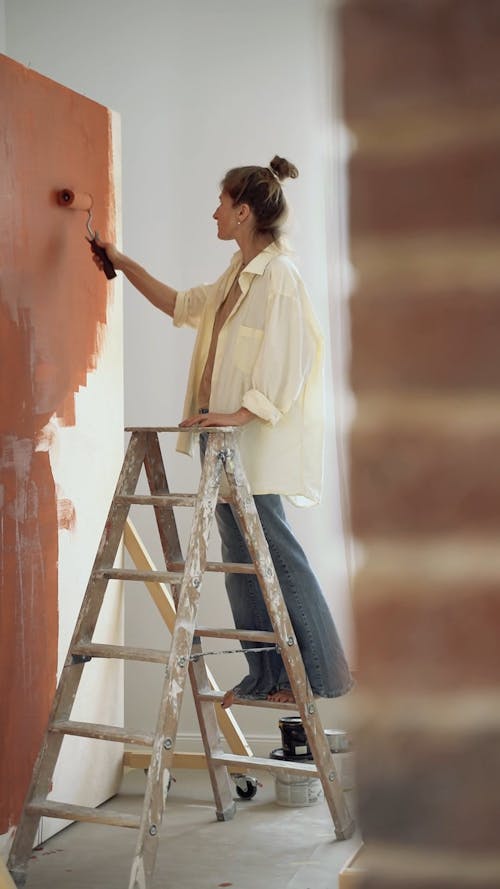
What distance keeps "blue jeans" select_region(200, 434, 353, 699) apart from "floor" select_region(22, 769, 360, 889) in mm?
398

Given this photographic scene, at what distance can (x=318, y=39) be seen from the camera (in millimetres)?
579

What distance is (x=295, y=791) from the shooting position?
10.5ft

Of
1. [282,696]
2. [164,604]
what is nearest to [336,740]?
[282,696]

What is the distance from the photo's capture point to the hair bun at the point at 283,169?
9.54 ft

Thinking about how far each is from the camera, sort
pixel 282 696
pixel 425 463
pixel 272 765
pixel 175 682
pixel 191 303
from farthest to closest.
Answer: pixel 191 303
pixel 282 696
pixel 272 765
pixel 175 682
pixel 425 463

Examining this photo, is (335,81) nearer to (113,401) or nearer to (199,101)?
(113,401)

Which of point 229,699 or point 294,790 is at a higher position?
point 229,699

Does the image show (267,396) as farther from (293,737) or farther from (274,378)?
(293,737)

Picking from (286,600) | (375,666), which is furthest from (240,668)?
(375,666)

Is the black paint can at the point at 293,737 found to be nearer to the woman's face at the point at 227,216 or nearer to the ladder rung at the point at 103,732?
the ladder rung at the point at 103,732

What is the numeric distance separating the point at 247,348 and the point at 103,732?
108cm

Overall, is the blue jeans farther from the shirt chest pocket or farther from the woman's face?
the woman's face

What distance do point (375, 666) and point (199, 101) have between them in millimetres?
3439

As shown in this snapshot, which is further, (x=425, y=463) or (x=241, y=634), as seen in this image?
(x=241, y=634)
